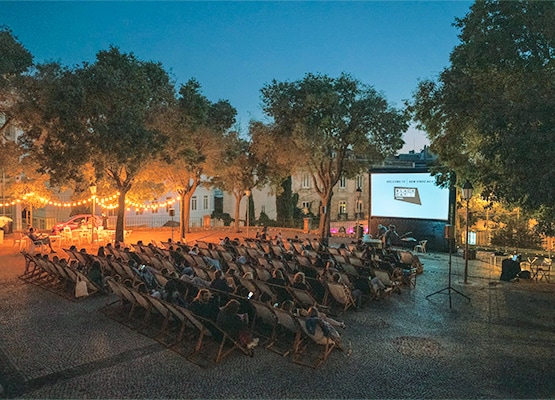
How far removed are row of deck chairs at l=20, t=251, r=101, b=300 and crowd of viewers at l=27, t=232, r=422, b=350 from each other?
0.31 metres

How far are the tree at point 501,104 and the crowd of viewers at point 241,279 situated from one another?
13.9 ft

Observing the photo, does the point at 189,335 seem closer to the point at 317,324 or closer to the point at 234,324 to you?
the point at 234,324

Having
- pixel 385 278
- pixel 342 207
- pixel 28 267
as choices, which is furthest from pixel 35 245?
pixel 342 207

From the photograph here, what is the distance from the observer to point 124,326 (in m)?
8.62

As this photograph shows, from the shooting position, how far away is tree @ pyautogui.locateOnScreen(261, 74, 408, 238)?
72.1ft

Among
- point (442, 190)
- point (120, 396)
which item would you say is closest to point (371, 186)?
point (442, 190)

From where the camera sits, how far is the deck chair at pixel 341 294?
958cm

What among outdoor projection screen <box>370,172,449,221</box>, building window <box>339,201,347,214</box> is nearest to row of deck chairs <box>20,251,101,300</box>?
outdoor projection screen <box>370,172,449,221</box>

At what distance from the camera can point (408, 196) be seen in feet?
75.2

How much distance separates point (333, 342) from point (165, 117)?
15.5 meters

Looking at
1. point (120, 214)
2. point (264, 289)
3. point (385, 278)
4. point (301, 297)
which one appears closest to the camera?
point (301, 297)

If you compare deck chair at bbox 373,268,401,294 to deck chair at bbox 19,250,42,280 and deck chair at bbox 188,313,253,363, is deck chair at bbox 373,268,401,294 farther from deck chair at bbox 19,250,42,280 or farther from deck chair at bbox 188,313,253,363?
deck chair at bbox 19,250,42,280

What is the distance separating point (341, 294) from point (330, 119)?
45.6ft

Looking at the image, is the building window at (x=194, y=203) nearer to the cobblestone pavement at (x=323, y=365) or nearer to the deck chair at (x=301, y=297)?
the cobblestone pavement at (x=323, y=365)
